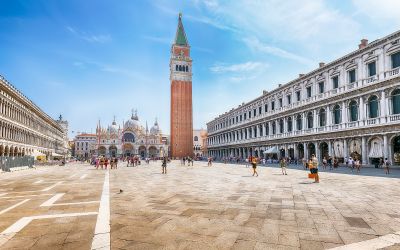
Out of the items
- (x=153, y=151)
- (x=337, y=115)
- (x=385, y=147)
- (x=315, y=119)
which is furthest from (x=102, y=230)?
(x=153, y=151)

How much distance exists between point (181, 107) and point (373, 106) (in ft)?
197

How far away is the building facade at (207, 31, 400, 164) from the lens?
23812mm

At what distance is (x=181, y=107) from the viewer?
81312 mm

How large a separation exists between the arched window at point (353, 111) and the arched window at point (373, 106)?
1490mm

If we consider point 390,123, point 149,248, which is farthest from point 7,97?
point 390,123

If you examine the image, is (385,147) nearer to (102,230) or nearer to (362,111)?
(362,111)

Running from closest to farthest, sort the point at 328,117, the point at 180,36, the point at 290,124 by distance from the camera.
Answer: the point at 328,117 → the point at 290,124 → the point at 180,36

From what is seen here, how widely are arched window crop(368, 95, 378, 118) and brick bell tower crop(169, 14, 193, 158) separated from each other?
190 ft

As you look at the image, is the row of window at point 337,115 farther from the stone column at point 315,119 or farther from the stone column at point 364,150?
the stone column at point 364,150

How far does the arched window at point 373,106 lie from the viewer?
988 inches

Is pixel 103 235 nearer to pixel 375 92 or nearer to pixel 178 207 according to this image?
pixel 178 207

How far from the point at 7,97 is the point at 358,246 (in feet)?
144

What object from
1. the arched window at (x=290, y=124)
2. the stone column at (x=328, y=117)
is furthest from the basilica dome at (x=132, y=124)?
the stone column at (x=328, y=117)

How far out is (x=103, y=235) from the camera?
204 inches
